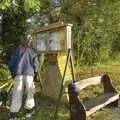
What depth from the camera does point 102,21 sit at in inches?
563

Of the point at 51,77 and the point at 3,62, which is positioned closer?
the point at 51,77

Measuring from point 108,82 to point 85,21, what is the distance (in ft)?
18.1

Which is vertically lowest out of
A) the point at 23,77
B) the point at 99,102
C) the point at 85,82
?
the point at 99,102

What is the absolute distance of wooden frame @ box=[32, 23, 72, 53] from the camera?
8.34 meters

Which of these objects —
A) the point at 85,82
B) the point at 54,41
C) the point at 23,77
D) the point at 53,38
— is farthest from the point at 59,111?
the point at 53,38

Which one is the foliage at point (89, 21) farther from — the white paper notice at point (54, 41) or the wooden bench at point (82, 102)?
the wooden bench at point (82, 102)

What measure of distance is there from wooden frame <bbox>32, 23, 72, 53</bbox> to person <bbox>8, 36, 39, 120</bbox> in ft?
3.03

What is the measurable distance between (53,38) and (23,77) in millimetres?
1660

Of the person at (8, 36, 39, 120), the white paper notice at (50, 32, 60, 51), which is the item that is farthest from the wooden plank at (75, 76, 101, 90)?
the white paper notice at (50, 32, 60, 51)

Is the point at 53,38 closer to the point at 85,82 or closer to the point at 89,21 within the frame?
the point at 85,82

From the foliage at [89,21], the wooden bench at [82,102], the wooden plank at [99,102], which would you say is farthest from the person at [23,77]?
the foliage at [89,21]

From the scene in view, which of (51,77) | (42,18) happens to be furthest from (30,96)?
(42,18)

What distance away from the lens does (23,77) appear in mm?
7781

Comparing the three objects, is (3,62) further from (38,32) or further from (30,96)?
(30,96)
